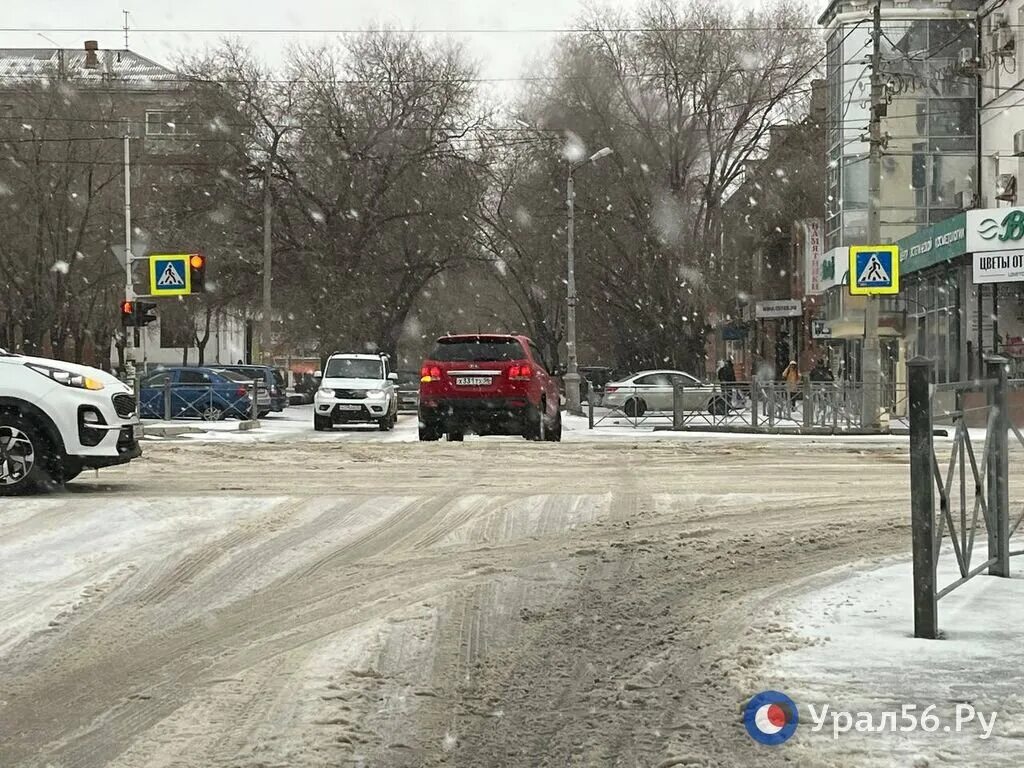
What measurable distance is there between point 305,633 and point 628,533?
3.66 meters

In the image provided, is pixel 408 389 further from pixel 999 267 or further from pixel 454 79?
pixel 999 267

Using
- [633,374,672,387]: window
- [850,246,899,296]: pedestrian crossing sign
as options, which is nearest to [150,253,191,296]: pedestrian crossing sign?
[850,246,899,296]: pedestrian crossing sign

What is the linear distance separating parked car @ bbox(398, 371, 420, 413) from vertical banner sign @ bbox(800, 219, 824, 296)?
51.6 ft

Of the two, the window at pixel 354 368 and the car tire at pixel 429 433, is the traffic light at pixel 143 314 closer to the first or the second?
the window at pixel 354 368

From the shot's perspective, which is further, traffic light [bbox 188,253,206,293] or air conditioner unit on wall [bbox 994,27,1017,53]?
air conditioner unit on wall [bbox 994,27,1017,53]

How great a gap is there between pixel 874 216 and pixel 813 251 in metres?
25.6

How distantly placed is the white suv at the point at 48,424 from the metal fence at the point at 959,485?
771 cm

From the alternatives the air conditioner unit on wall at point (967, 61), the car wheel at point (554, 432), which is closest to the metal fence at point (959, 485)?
the car wheel at point (554, 432)

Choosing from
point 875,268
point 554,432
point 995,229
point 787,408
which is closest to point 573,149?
point 995,229

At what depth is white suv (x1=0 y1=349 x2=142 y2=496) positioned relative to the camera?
11531mm

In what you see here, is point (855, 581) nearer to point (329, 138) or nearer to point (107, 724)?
point (107, 724)

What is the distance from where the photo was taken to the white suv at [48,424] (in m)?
11.5

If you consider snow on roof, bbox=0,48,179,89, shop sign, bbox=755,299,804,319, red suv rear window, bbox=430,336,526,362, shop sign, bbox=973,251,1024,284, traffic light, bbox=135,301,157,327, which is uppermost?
snow on roof, bbox=0,48,179,89

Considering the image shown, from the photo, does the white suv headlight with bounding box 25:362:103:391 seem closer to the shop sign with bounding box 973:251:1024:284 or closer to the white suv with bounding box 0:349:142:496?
the white suv with bounding box 0:349:142:496
